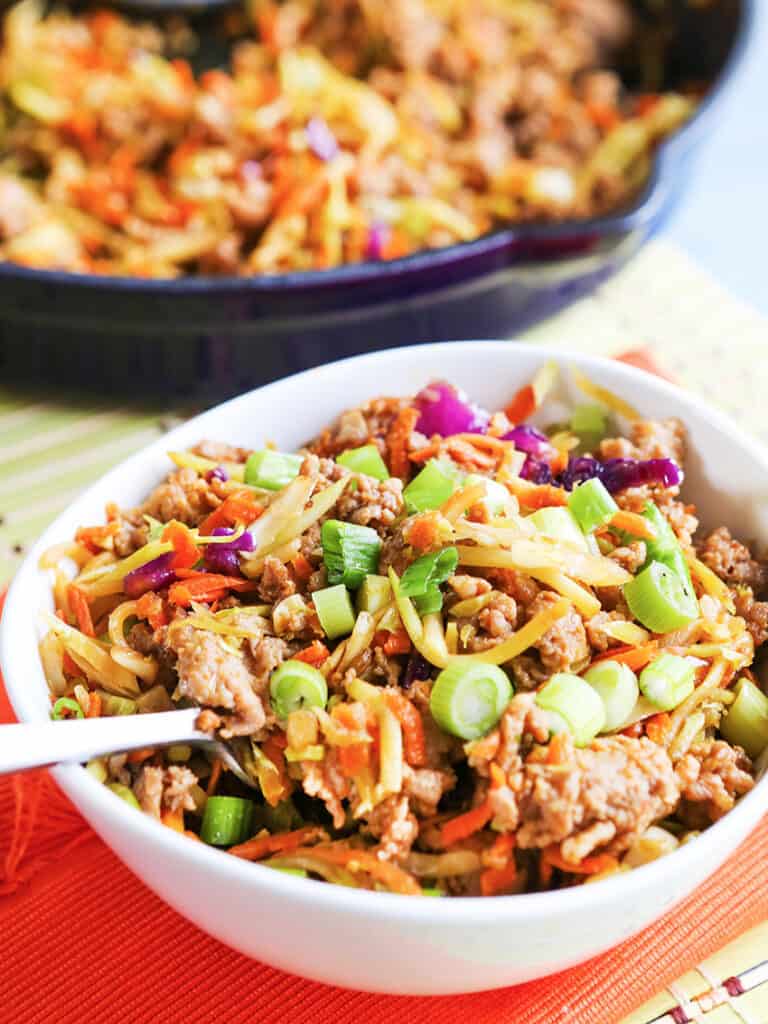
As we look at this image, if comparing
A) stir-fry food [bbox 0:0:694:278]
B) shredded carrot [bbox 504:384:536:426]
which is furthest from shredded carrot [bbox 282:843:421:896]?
stir-fry food [bbox 0:0:694:278]

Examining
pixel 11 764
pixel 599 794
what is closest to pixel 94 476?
pixel 11 764

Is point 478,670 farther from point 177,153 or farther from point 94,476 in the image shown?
point 177,153

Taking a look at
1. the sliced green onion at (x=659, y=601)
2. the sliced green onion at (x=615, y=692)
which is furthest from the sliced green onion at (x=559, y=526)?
the sliced green onion at (x=615, y=692)

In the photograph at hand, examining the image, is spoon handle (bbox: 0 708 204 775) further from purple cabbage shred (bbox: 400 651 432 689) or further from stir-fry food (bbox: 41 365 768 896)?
purple cabbage shred (bbox: 400 651 432 689)

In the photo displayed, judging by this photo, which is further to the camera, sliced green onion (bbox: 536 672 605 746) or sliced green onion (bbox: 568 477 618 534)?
sliced green onion (bbox: 568 477 618 534)

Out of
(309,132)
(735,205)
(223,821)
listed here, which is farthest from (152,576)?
(735,205)

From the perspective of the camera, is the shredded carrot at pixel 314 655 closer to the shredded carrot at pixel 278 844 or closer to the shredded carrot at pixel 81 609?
the shredded carrot at pixel 278 844
